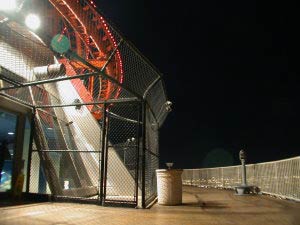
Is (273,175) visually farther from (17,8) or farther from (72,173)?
(17,8)

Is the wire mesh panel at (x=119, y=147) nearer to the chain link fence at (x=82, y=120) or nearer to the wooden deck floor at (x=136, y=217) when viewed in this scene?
the chain link fence at (x=82, y=120)

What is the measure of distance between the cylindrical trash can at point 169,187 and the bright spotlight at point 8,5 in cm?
558

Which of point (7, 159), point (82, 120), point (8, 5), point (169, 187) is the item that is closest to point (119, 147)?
point (169, 187)

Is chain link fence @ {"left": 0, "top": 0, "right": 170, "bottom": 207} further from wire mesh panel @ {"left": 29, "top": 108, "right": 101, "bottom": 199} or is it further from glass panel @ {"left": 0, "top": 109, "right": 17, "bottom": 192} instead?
glass panel @ {"left": 0, "top": 109, "right": 17, "bottom": 192}

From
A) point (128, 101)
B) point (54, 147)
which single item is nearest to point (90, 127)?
point (54, 147)

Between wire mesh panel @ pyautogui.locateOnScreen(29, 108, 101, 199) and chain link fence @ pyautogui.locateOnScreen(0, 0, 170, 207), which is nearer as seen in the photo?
chain link fence @ pyautogui.locateOnScreen(0, 0, 170, 207)

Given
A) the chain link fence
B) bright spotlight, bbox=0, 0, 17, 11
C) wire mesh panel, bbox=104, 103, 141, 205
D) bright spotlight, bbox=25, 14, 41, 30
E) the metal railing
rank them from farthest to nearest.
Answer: the metal railing
wire mesh panel, bbox=104, 103, 141, 205
the chain link fence
bright spotlight, bbox=25, 14, 41, 30
bright spotlight, bbox=0, 0, 17, 11

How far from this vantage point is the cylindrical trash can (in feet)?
27.2

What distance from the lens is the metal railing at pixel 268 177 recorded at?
9.59m

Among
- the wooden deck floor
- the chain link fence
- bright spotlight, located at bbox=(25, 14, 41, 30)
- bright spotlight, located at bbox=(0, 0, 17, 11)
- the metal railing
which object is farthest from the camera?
the metal railing

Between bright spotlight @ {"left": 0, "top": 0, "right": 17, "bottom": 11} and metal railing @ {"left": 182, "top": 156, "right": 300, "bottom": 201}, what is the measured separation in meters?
8.37

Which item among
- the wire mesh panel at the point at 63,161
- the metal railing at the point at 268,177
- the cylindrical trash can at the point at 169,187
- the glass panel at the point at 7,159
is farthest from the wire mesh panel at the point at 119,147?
the metal railing at the point at 268,177

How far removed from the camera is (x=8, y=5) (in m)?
4.43

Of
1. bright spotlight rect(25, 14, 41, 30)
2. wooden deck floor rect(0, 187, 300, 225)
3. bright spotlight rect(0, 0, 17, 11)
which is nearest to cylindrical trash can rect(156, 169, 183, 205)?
wooden deck floor rect(0, 187, 300, 225)
